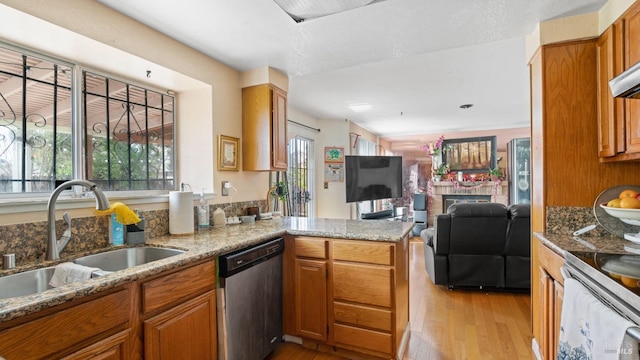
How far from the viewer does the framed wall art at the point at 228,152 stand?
253 cm

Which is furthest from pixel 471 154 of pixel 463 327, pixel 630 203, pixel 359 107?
pixel 630 203

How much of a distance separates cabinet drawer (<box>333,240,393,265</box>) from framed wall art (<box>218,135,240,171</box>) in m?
1.18

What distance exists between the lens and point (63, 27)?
1542mm

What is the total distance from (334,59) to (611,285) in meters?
2.21

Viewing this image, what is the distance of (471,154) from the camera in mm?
6438

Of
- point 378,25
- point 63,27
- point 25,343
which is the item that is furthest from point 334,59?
point 25,343

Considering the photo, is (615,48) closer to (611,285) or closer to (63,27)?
(611,285)

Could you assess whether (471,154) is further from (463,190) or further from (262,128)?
(262,128)

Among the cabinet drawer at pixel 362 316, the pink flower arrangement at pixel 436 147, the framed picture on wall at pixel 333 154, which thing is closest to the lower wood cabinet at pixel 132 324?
A: the cabinet drawer at pixel 362 316

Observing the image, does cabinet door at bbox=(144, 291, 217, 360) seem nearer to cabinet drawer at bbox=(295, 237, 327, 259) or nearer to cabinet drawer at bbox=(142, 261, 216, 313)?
cabinet drawer at bbox=(142, 261, 216, 313)

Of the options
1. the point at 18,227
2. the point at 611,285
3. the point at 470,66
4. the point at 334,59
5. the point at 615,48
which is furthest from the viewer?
the point at 470,66

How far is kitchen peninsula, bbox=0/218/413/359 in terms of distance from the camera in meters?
1.06

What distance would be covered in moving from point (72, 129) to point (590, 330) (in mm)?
2751

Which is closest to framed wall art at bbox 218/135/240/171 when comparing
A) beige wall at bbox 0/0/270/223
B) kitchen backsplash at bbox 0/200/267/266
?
beige wall at bbox 0/0/270/223
